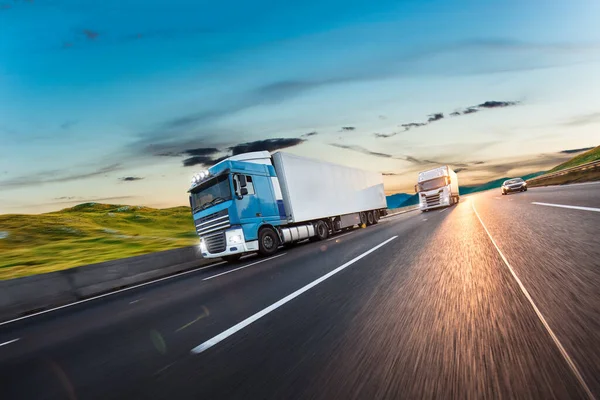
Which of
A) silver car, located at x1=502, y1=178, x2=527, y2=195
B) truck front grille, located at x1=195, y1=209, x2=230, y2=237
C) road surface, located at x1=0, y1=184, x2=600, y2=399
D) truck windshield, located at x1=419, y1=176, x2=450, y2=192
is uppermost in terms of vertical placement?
truck windshield, located at x1=419, y1=176, x2=450, y2=192

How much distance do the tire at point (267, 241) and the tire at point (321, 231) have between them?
3795 mm

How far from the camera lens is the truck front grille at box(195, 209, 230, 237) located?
503 inches

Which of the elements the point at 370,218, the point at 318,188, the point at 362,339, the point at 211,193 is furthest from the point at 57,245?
the point at 362,339

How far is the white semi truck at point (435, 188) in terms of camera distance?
99.1 feet

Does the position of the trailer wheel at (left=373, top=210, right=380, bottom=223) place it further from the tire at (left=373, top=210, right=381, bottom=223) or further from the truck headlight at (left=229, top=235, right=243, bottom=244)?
the truck headlight at (left=229, top=235, right=243, bottom=244)

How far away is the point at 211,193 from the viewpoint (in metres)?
13.4

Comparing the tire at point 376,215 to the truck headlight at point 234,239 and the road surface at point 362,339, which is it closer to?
the truck headlight at point 234,239

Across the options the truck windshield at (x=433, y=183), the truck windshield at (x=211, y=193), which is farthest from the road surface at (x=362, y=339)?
the truck windshield at (x=433, y=183)

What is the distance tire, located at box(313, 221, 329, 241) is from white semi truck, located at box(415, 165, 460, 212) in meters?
15.4

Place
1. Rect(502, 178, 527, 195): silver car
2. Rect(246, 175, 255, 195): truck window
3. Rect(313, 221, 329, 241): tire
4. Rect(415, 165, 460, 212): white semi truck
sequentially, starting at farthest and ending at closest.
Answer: Rect(502, 178, 527, 195): silver car < Rect(415, 165, 460, 212): white semi truck < Rect(313, 221, 329, 241): tire < Rect(246, 175, 255, 195): truck window

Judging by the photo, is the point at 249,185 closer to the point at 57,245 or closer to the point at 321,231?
the point at 321,231

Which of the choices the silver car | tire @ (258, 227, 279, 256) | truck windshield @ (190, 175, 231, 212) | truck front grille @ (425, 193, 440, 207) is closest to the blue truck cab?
truck windshield @ (190, 175, 231, 212)

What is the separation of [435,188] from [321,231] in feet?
54.7

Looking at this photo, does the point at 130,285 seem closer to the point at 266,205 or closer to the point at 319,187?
the point at 266,205
